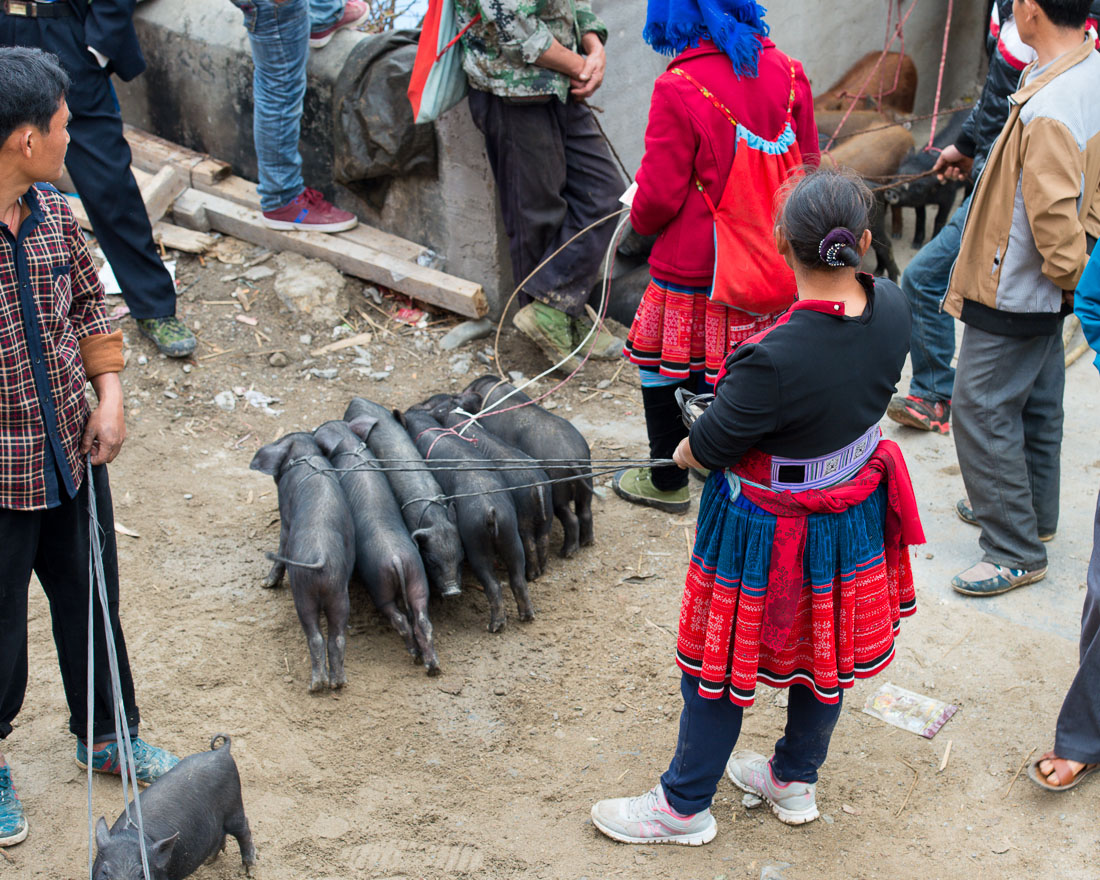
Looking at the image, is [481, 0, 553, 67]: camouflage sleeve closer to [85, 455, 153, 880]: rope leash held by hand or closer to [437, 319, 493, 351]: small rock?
[437, 319, 493, 351]: small rock

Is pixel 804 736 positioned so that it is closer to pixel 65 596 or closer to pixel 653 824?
pixel 653 824

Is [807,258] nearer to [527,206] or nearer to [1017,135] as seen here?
[1017,135]

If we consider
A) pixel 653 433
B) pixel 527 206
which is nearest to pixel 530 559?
pixel 653 433

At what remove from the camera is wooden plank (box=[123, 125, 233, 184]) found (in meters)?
6.60

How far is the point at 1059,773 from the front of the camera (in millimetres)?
3113

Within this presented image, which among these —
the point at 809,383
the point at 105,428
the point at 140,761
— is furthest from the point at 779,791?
the point at 105,428

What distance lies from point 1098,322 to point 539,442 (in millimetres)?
2351

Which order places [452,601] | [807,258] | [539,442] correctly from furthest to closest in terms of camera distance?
1. [539,442]
2. [452,601]
3. [807,258]

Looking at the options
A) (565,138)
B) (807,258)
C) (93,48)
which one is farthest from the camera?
(565,138)

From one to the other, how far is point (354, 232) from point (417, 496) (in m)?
2.74

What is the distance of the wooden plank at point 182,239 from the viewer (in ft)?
20.6

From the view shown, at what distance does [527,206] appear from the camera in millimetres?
5469

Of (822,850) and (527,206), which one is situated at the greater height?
(527,206)

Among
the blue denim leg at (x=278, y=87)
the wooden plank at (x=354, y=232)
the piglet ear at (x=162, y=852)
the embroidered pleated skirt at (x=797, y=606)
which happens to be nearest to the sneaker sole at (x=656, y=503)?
the embroidered pleated skirt at (x=797, y=606)
